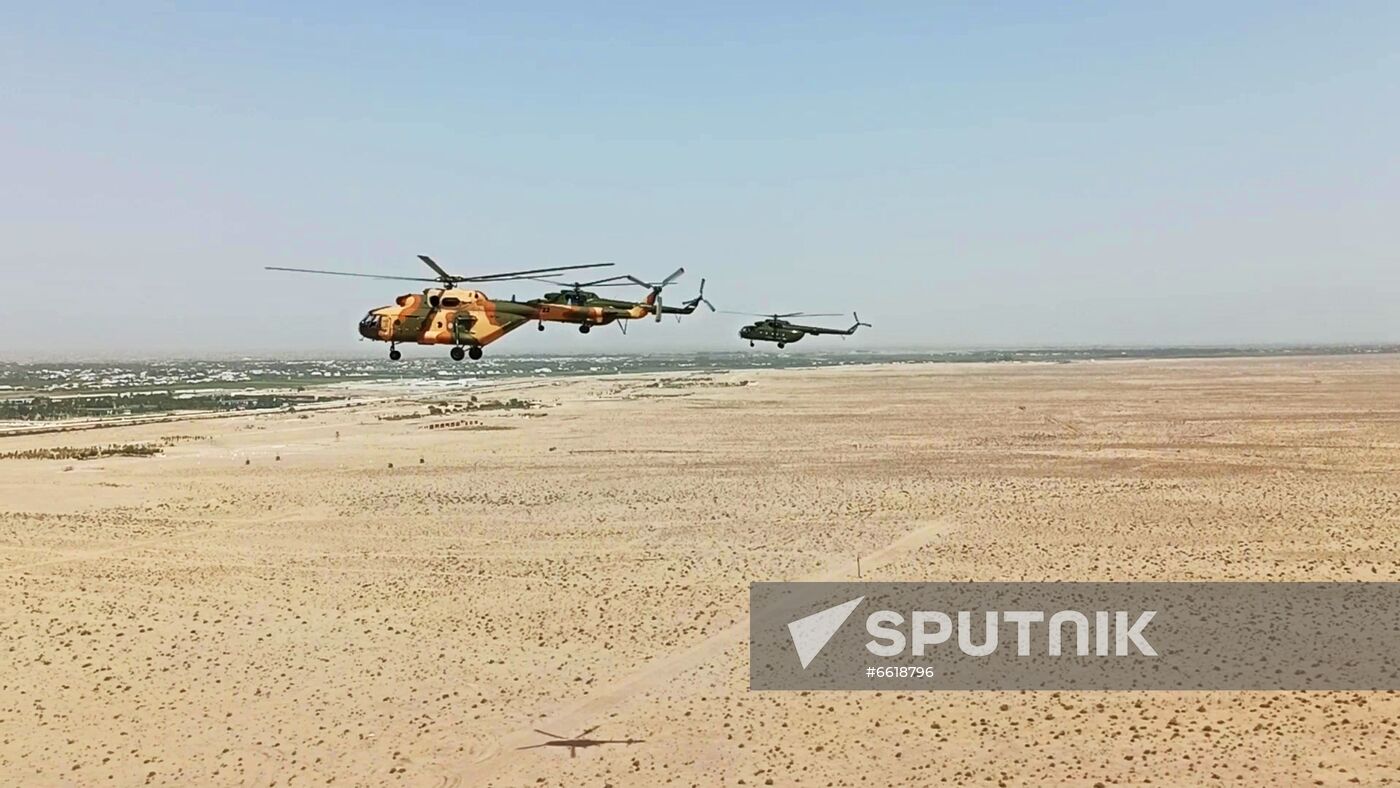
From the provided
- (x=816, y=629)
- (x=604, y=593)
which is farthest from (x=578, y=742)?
(x=604, y=593)

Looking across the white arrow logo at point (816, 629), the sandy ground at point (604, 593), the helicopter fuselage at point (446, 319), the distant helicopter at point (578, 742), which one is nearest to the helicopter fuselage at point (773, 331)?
the sandy ground at point (604, 593)

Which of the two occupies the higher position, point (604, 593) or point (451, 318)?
point (451, 318)

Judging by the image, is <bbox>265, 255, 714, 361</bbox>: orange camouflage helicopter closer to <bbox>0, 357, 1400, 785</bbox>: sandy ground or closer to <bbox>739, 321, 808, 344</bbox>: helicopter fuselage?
<bbox>0, 357, 1400, 785</bbox>: sandy ground

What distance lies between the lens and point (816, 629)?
22312 millimetres

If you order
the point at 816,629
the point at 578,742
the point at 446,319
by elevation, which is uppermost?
the point at 446,319

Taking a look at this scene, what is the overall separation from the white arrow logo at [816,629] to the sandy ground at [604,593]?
57.9 inches

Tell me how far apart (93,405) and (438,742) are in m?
115

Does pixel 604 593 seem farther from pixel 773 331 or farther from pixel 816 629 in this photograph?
pixel 773 331

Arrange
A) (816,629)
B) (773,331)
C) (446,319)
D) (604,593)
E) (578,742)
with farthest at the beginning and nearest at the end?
1. (773,331)
2. (604,593)
3. (816,629)
4. (446,319)
5. (578,742)

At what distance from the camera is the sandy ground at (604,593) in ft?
52.0

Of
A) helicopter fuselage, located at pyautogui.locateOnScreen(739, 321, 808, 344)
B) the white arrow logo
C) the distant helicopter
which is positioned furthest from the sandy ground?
helicopter fuselage, located at pyautogui.locateOnScreen(739, 321, 808, 344)

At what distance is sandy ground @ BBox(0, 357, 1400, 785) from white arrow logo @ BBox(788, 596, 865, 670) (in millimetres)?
1470

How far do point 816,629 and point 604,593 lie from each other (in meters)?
6.71

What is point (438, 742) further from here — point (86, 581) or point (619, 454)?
point (619, 454)
